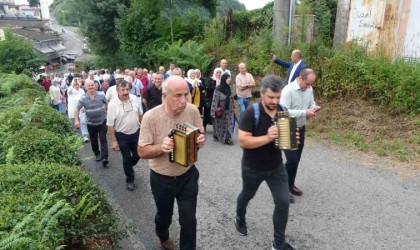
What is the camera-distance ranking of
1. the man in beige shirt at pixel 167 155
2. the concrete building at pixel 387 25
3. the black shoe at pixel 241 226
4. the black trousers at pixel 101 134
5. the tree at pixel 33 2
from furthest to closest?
1. the tree at pixel 33 2
2. the concrete building at pixel 387 25
3. the black trousers at pixel 101 134
4. the black shoe at pixel 241 226
5. the man in beige shirt at pixel 167 155

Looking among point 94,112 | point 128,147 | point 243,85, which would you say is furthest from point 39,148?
point 243,85

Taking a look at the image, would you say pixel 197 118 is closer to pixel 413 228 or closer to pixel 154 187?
pixel 154 187

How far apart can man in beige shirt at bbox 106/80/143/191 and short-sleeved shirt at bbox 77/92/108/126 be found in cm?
147

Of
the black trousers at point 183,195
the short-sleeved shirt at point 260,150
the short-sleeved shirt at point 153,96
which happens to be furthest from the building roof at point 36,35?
the short-sleeved shirt at point 260,150

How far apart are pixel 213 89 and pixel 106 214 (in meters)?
6.06

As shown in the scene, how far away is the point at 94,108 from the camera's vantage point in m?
7.15

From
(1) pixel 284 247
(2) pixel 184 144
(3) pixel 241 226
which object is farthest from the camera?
(3) pixel 241 226

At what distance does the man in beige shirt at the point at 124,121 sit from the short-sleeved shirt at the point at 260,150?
8.56 ft

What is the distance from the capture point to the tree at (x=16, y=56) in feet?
87.8

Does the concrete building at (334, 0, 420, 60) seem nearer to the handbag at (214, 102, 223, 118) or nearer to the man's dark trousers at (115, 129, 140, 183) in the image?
the handbag at (214, 102, 223, 118)

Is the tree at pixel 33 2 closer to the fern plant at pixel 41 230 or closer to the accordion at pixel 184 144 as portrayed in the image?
the accordion at pixel 184 144

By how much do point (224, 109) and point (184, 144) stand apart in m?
5.14

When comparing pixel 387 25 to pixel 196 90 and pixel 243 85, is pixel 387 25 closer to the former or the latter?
pixel 243 85

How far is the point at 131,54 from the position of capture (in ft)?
74.5
